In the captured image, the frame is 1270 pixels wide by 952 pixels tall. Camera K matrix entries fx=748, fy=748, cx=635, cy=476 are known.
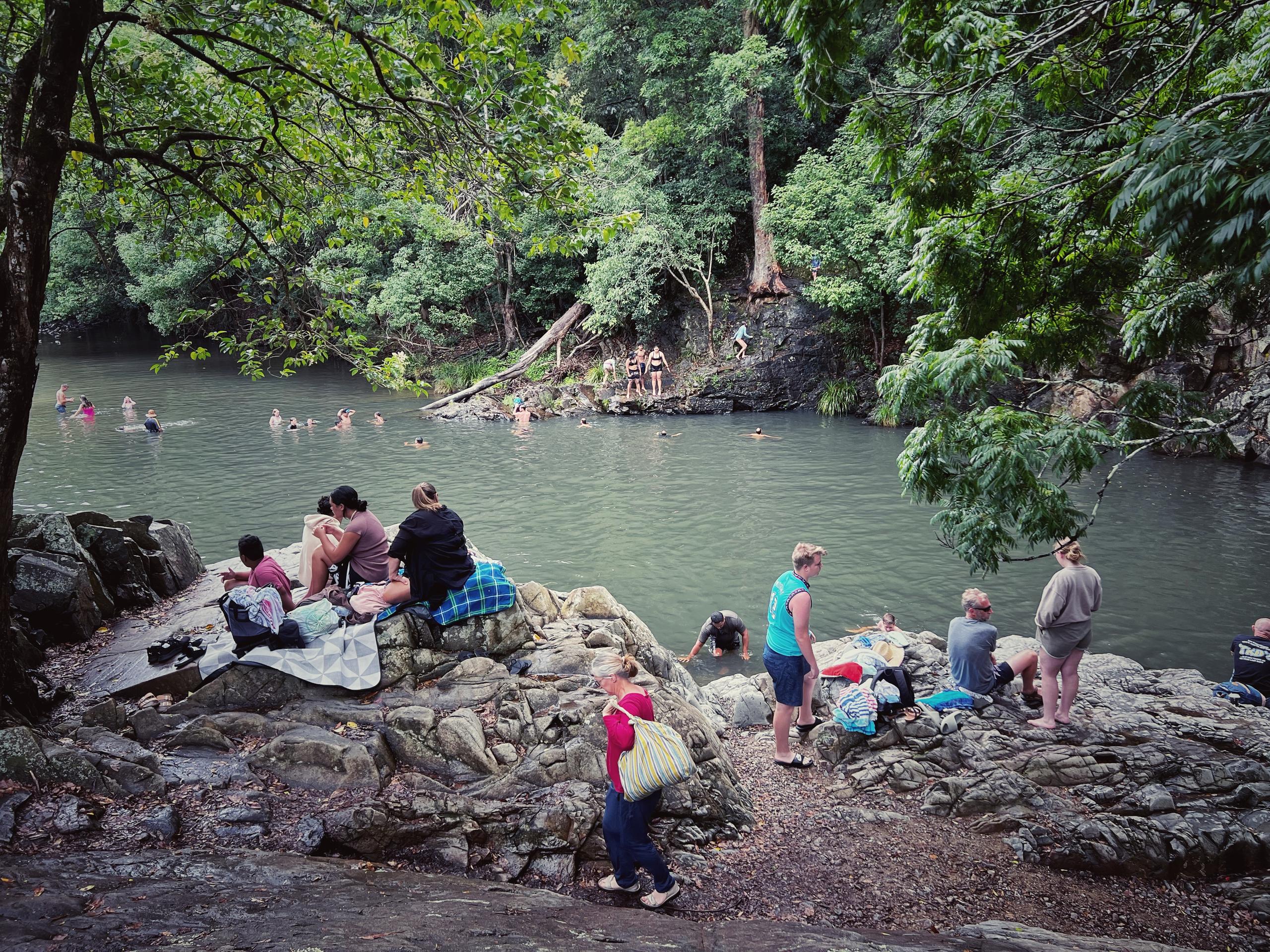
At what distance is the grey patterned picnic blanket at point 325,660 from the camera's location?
5.91 meters

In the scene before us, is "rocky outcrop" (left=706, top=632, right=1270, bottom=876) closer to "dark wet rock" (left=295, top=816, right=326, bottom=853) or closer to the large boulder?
"dark wet rock" (left=295, top=816, right=326, bottom=853)

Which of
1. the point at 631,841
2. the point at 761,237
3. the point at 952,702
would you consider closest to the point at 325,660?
the point at 631,841

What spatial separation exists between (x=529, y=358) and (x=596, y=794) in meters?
28.0

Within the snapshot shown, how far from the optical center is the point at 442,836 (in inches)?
183

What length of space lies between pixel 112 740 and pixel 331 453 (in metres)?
17.7

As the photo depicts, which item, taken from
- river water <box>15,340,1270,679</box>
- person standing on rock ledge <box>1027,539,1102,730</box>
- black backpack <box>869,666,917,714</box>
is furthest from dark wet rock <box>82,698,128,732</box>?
person standing on rock ledge <box>1027,539,1102,730</box>

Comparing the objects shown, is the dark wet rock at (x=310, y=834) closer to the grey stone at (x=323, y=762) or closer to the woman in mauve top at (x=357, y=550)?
the grey stone at (x=323, y=762)

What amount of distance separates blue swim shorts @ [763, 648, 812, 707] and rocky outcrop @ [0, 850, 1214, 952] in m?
2.46

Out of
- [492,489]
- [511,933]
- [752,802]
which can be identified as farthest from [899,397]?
[492,489]

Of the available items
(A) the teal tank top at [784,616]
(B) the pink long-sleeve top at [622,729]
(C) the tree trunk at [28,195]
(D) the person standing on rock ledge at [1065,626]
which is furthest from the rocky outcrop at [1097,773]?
(C) the tree trunk at [28,195]

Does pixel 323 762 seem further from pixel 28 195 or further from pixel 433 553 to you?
pixel 28 195

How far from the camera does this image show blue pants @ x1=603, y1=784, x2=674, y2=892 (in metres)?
4.38

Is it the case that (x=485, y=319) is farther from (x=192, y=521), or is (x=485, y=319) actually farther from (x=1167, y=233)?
(x=1167, y=233)

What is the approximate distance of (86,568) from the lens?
7723 mm
